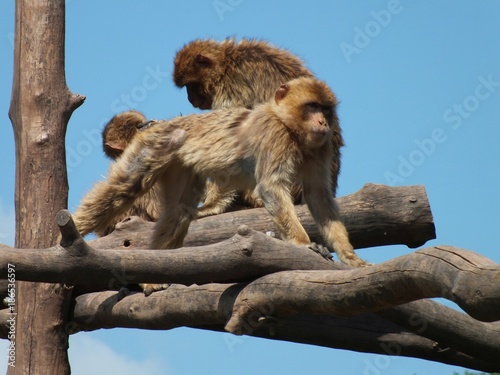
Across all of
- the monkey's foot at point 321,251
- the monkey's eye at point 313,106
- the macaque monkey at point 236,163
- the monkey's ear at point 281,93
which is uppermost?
the monkey's ear at point 281,93

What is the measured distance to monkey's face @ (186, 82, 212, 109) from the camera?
9039mm

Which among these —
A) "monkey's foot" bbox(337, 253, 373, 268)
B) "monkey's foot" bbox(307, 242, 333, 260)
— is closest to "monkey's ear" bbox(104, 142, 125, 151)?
"monkey's foot" bbox(337, 253, 373, 268)

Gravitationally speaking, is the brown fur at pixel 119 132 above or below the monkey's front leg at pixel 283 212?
above

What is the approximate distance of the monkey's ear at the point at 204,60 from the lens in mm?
8984

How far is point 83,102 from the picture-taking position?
A: 673cm

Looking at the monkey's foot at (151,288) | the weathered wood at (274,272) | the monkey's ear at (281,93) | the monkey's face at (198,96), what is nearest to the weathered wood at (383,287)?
the weathered wood at (274,272)

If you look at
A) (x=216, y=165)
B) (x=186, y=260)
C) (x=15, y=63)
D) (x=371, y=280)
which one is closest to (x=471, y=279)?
(x=371, y=280)

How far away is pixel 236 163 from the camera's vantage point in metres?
6.69

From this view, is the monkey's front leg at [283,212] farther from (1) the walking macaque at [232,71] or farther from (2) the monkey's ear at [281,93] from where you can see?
(1) the walking macaque at [232,71]

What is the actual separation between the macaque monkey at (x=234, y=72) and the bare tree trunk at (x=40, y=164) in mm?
2417

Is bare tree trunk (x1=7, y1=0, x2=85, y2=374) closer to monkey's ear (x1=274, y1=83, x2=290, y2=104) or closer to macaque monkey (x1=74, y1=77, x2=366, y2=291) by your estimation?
macaque monkey (x1=74, y1=77, x2=366, y2=291)

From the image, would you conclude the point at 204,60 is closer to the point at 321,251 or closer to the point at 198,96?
the point at 198,96

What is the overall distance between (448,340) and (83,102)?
10.7 ft

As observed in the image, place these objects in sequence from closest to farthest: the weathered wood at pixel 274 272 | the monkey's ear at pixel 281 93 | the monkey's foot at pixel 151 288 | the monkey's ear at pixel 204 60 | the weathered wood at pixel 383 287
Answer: the weathered wood at pixel 383 287 → the weathered wood at pixel 274 272 → the monkey's foot at pixel 151 288 → the monkey's ear at pixel 281 93 → the monkey's ear at pixel 204 60
